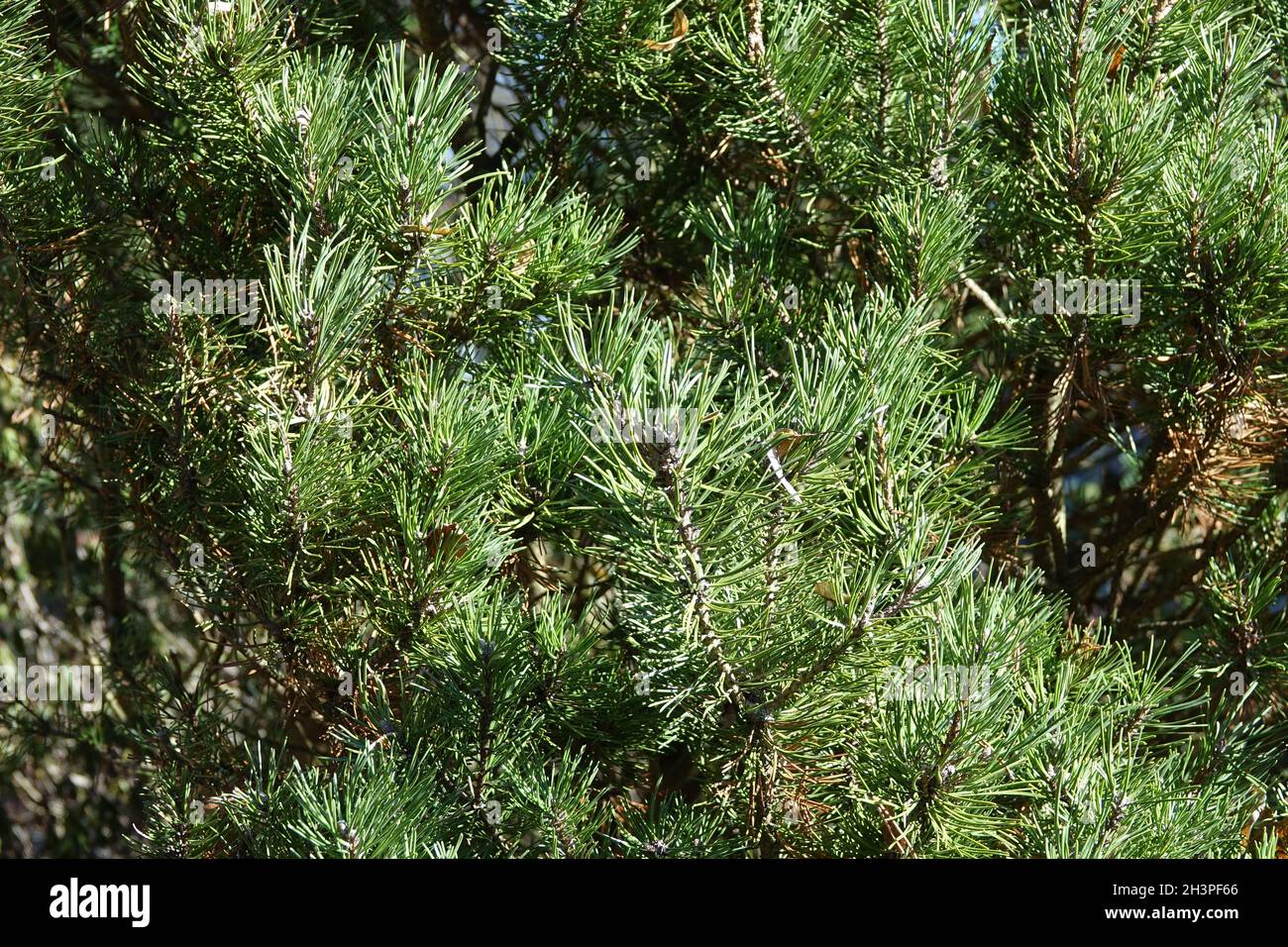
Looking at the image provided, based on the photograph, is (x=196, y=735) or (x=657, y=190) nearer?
(x=196, y=735)

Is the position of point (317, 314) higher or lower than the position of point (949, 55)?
lower

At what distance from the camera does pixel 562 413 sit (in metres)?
0.93

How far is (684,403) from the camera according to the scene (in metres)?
0.76

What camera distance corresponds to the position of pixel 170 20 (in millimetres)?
989

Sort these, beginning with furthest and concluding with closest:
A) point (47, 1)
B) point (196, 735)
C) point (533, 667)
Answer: point (47, 1) < point (196, 735) < point (533, 667)

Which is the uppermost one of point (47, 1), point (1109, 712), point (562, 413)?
point (47, 1)

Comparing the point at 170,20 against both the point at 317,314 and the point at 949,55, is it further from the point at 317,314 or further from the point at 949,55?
the point at 949,55

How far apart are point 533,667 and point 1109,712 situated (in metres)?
0.46

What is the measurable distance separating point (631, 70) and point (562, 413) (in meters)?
0.40

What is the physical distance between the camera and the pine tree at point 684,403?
0.79 metres

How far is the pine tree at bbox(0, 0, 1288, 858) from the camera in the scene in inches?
31.3

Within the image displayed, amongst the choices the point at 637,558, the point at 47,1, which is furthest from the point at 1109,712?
the point at 47,1
